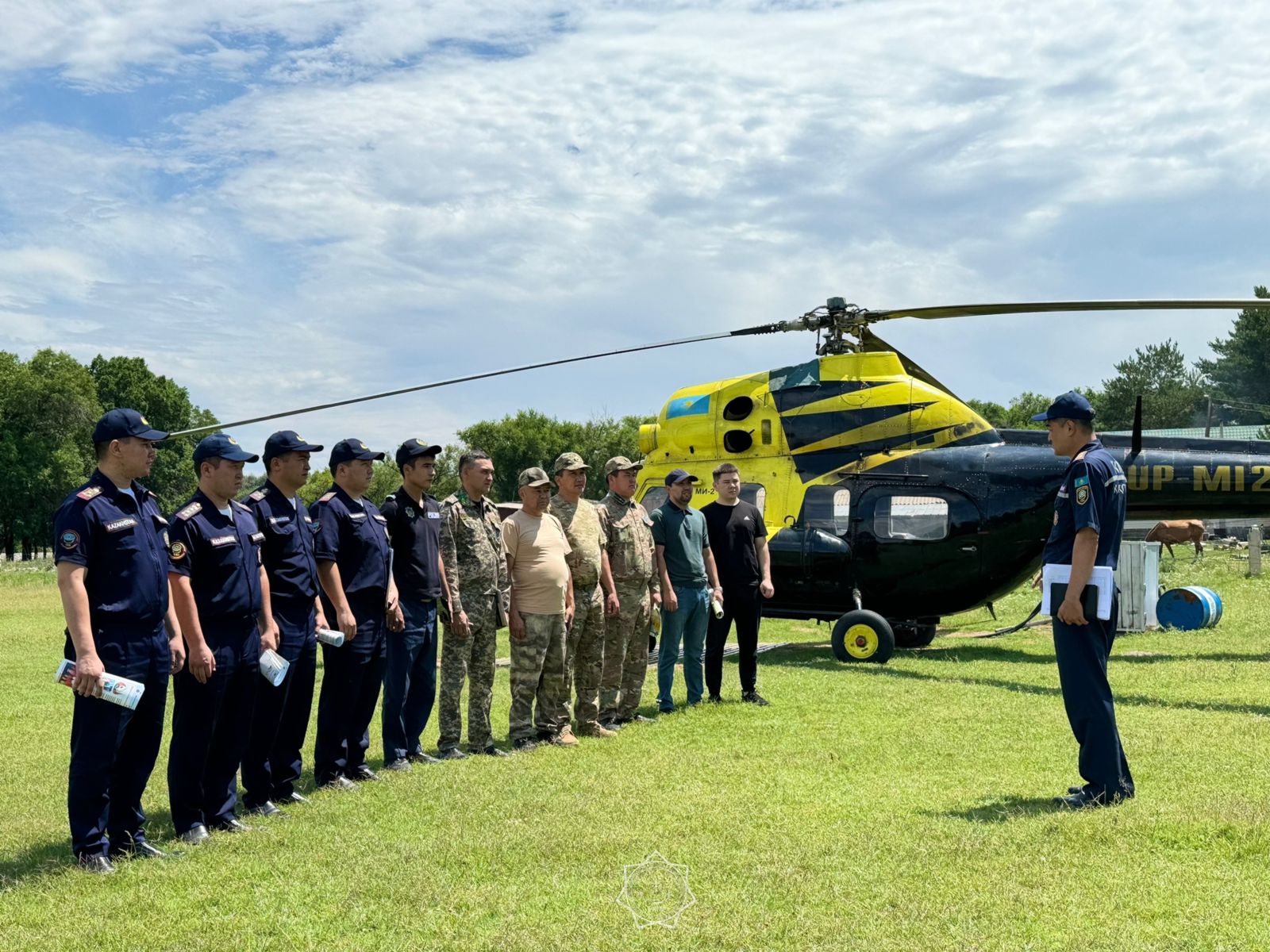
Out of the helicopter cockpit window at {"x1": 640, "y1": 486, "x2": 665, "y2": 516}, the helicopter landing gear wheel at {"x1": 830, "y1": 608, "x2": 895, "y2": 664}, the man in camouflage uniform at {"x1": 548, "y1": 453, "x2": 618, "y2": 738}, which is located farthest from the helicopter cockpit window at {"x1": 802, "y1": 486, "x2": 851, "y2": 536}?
the man in camouflage uniform at {"x1": 548, "y1": 453, "x2": 618, "y2": 738}

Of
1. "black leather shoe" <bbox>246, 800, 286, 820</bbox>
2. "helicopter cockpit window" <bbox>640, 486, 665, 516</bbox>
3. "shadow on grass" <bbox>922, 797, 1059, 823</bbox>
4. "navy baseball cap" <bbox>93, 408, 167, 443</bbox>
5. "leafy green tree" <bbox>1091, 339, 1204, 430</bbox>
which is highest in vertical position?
"leafy green tree" <bbox>1091, 339, 1204, 430</bbox>

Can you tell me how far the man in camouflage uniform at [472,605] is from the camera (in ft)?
22.7

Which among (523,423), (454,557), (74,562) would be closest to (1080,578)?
(454,557)

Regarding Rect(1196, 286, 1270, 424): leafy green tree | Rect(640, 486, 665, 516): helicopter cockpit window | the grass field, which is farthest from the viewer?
Rect(1196, 286, 1270, 424): leafy green tree

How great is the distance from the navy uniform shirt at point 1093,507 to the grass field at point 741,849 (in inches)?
46.7

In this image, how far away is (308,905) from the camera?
4.16 m

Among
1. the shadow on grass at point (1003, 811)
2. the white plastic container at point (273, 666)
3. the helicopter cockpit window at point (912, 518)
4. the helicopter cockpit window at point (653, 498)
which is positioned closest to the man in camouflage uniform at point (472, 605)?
the white plastic container at point (273, 666)

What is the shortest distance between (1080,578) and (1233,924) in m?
1.86

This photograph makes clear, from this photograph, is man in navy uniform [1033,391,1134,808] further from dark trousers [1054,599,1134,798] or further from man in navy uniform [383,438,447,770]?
man in navy uniform [383,438,447,770]

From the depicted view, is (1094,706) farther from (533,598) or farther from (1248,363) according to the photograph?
(1248,363)

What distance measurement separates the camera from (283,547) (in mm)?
5730

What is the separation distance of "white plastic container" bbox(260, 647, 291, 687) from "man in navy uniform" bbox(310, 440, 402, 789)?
721 millimetres

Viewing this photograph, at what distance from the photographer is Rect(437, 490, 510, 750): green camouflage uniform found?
22.7ft

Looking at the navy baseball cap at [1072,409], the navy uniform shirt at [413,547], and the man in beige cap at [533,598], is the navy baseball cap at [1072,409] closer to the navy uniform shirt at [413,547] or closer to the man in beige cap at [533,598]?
the man in beige cap at [533,598]
